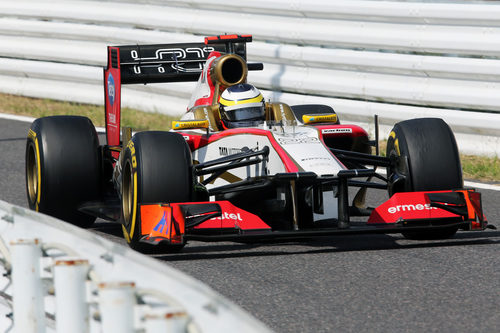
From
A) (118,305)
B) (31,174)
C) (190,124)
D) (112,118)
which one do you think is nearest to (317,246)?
(190,124)

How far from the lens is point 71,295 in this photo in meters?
3.19

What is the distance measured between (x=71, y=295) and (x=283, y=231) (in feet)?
9.51

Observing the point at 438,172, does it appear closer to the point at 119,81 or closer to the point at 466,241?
the point at 466,241

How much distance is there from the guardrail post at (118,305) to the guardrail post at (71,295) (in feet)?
0.99

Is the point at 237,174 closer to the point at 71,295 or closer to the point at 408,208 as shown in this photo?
the point at 408,208

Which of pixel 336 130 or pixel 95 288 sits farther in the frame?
pixel 336 130

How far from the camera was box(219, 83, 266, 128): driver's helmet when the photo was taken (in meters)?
7.32

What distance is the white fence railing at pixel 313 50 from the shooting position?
9555 millimetres

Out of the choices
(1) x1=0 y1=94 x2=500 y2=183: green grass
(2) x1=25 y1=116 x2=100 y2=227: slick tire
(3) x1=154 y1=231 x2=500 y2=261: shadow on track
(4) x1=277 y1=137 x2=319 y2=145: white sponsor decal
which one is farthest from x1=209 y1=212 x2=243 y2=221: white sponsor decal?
(1) x1=0 y1=94 x2=500 y2=183: green grass

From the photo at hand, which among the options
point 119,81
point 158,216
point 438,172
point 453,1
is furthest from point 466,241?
point 453,1

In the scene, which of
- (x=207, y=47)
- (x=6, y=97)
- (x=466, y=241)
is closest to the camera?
(x=466, y=241)

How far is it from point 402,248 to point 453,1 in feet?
13.4

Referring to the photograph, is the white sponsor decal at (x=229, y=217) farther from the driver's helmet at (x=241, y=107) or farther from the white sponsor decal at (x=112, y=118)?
the white sponsor decal at (x=112, y=118)

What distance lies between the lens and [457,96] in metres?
9.67
